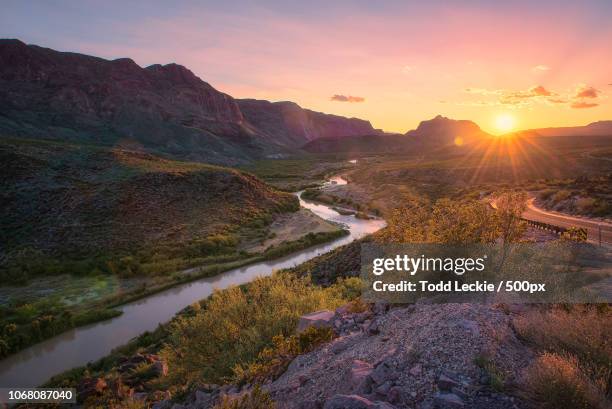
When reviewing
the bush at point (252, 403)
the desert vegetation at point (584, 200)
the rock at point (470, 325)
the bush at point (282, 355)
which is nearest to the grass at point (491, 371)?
the rock at point (470, 325)

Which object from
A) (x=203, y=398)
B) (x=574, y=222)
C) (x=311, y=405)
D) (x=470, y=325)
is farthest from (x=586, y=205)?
(x=311, y=405)

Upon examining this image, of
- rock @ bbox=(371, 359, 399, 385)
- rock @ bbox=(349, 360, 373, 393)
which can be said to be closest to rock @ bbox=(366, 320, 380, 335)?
rock @ bbox=(349, 360, 373, 393)

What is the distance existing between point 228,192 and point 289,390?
1954 inches

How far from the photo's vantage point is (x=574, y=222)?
27031 mm

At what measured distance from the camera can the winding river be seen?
760 inches

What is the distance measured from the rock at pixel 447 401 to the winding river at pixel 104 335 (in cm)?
1917

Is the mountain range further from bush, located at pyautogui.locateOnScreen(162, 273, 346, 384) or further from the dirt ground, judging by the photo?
bush, located at pyautogui.locateOnScreen(162, 273, 346, 384)

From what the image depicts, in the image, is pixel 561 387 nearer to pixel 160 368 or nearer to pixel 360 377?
pixel 360 377

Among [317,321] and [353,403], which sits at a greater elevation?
[353,403]

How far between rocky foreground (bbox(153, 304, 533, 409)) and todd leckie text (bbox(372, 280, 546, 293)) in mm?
1553

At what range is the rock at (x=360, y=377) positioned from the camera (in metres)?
6.62

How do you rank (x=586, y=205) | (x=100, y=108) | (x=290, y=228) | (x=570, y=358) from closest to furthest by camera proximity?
(x=570, y=358)
(x=586, y=205)
(x=290, y=228)
(x=100, y=108)

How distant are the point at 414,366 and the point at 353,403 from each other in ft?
5.06

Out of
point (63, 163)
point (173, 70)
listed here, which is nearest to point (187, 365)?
point (63, 163)
